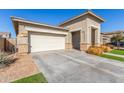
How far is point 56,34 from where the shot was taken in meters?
11.5

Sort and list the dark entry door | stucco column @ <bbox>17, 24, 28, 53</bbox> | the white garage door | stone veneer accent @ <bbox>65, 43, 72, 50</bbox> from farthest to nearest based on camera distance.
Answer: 1. the dark entry door
2. stone veneer accent @ <bbox>65, 43, 72, 50</bbox>
3. the white garage door
4. stucco column @ <bbox>17, 24, 28, 53</bbox>

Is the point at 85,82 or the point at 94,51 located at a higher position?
the point at 94,51

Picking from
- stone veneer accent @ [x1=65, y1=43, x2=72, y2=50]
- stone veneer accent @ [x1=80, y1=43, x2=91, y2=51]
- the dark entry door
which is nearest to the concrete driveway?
stone veneer accent @ [x1=80, y1=43, x2=91, y2=51]

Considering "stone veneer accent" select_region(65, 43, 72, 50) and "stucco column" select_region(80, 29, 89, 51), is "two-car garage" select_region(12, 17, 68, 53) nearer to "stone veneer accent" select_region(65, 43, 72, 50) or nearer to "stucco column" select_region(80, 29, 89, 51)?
"stone veneer accent" select_region(65, 43, 72, 50)

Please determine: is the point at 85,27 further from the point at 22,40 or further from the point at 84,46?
the point at 22,40

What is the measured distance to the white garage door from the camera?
920 cm

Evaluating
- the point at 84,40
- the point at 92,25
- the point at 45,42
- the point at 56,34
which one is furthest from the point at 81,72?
the point at 92,25

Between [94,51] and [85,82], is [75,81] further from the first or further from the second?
[94,51]

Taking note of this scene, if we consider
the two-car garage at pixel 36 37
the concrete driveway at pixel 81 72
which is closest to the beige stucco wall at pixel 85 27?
the two-car garage at pixel 36 37

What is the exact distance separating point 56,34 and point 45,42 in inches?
87.1
